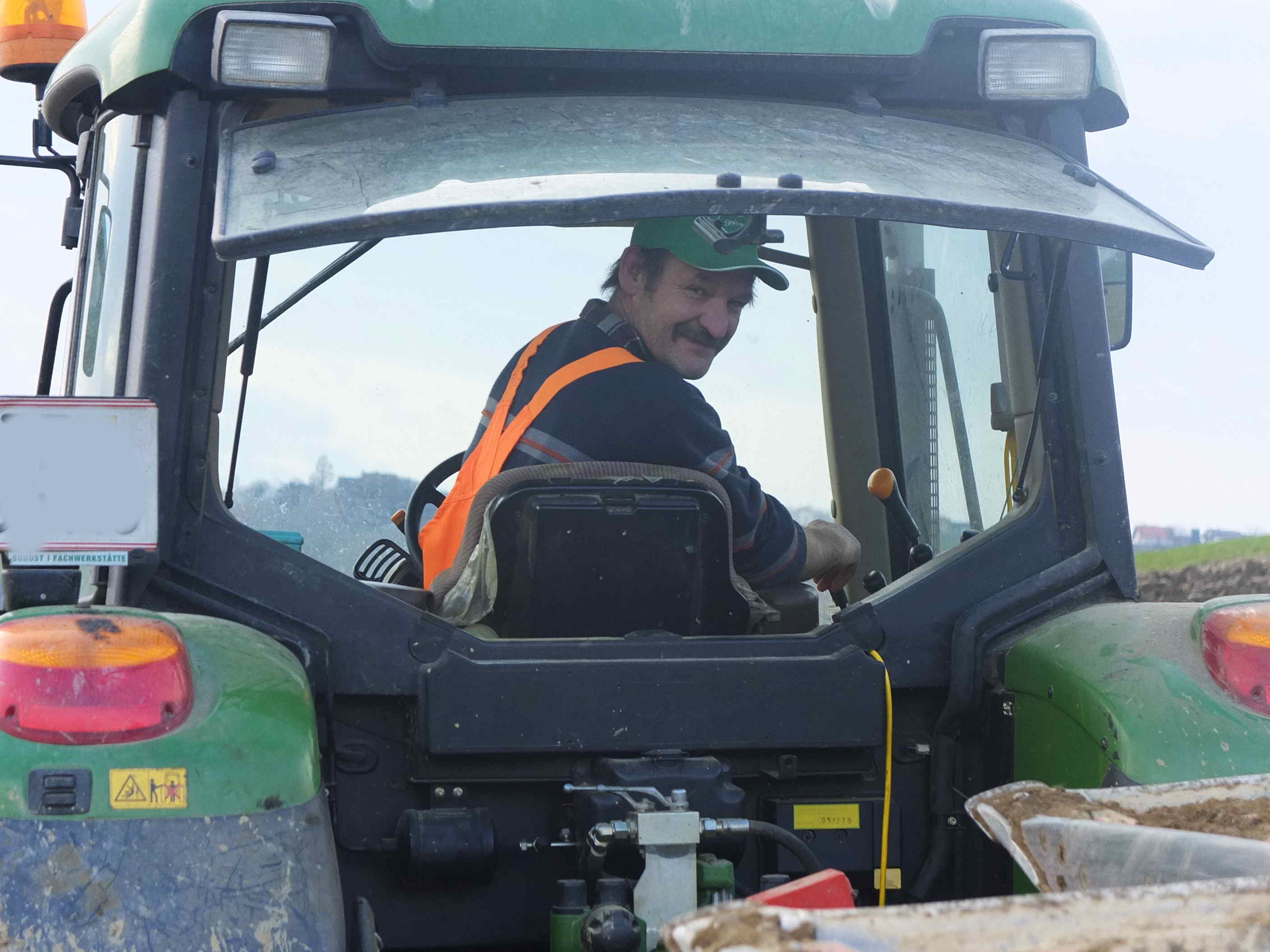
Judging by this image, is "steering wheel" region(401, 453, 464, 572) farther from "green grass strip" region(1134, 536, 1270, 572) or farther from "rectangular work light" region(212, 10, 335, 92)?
"green grass strip" region(1134, 536, 1270, 572)

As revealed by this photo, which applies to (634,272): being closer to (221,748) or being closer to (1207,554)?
(221,748)

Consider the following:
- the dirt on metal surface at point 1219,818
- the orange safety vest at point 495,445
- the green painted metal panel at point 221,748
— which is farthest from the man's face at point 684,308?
the dirt on metal surface at point 1219,818

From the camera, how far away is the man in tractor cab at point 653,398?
2.58m

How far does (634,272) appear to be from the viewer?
3068mm

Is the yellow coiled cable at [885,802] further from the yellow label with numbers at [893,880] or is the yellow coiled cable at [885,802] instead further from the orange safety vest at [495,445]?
the orange safety vest at [495,445]

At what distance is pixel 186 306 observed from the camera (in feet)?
A: 7.38

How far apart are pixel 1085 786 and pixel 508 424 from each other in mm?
1085

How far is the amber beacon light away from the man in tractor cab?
957 mm

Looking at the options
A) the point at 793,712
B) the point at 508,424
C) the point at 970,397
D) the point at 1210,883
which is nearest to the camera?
the point at 1210,883

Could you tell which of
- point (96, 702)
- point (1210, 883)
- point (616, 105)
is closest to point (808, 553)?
point (616, 105)

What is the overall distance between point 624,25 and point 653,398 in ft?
2.02

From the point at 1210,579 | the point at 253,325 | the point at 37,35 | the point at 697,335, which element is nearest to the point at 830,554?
the point at 697,335

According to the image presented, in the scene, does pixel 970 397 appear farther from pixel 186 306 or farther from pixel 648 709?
pixel 186 306

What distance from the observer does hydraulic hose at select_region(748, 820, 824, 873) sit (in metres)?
2.27
